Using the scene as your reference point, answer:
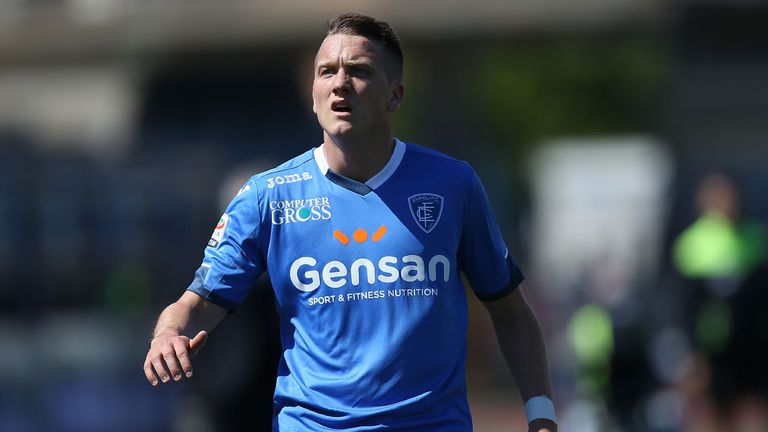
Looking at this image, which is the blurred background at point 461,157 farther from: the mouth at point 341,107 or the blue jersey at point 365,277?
the mouth at point 341,107

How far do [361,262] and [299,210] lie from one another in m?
0.28

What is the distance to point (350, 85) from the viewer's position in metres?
5.23

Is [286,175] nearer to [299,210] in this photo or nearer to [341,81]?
[299,210]

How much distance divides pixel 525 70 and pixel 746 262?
2639 centimetres

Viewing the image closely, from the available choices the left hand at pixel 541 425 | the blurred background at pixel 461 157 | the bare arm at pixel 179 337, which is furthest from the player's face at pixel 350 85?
the blurred background at pixel 461 157

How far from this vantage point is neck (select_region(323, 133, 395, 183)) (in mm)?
5324

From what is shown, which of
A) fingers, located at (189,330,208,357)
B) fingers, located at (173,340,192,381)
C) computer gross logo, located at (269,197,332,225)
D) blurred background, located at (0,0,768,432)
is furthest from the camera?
blurred background, located at (0,0,768,432)

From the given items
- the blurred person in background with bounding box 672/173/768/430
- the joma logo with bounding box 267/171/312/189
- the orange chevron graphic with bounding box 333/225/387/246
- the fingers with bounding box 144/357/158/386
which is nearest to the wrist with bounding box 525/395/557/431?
the orange chevron graphic with bounding box 333/225/387/246

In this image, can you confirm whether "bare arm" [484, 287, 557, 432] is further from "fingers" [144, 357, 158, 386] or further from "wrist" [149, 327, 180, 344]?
"fingers" [144, 357, 158, 386]

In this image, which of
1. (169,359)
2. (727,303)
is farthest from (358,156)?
(727,303)

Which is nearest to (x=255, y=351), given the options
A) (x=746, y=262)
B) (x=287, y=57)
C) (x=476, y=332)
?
(x=746, y=262)

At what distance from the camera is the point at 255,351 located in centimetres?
851

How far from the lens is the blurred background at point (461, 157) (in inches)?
553

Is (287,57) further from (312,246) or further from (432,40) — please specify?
(312,246)
